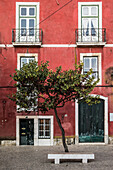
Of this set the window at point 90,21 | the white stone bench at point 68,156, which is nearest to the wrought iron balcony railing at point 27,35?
the window at point 90,21

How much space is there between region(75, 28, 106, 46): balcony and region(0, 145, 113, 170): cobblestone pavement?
688 cm

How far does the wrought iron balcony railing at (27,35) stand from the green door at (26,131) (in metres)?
5.51

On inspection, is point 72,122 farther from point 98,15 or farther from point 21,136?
point 98,15

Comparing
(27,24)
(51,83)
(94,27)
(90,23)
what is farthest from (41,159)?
(90,23)

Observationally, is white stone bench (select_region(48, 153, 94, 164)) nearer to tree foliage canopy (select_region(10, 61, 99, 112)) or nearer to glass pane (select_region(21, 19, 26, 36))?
tree foliage canopy (select_region(10, 61, 99, 112))

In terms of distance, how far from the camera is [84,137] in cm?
1938

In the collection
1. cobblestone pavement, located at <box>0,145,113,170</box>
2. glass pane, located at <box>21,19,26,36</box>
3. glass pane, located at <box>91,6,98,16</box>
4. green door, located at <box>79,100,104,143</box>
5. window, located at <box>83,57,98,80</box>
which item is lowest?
cobblestone pavement, located at <box>0,145,113,170</box>

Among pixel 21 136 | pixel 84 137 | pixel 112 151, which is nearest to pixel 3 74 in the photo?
pixel 21 136

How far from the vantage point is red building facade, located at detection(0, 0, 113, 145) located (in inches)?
763

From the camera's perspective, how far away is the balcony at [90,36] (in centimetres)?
1928

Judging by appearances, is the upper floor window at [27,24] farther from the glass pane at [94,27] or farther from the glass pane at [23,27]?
the glass pane at [94,27]

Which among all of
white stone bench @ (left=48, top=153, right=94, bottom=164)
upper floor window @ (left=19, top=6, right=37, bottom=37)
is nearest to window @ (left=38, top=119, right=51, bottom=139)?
white stone bench @ (left=48, top=153, right=94, bottom=164)

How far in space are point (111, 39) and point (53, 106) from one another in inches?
310

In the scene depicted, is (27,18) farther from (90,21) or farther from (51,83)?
(51,83)
